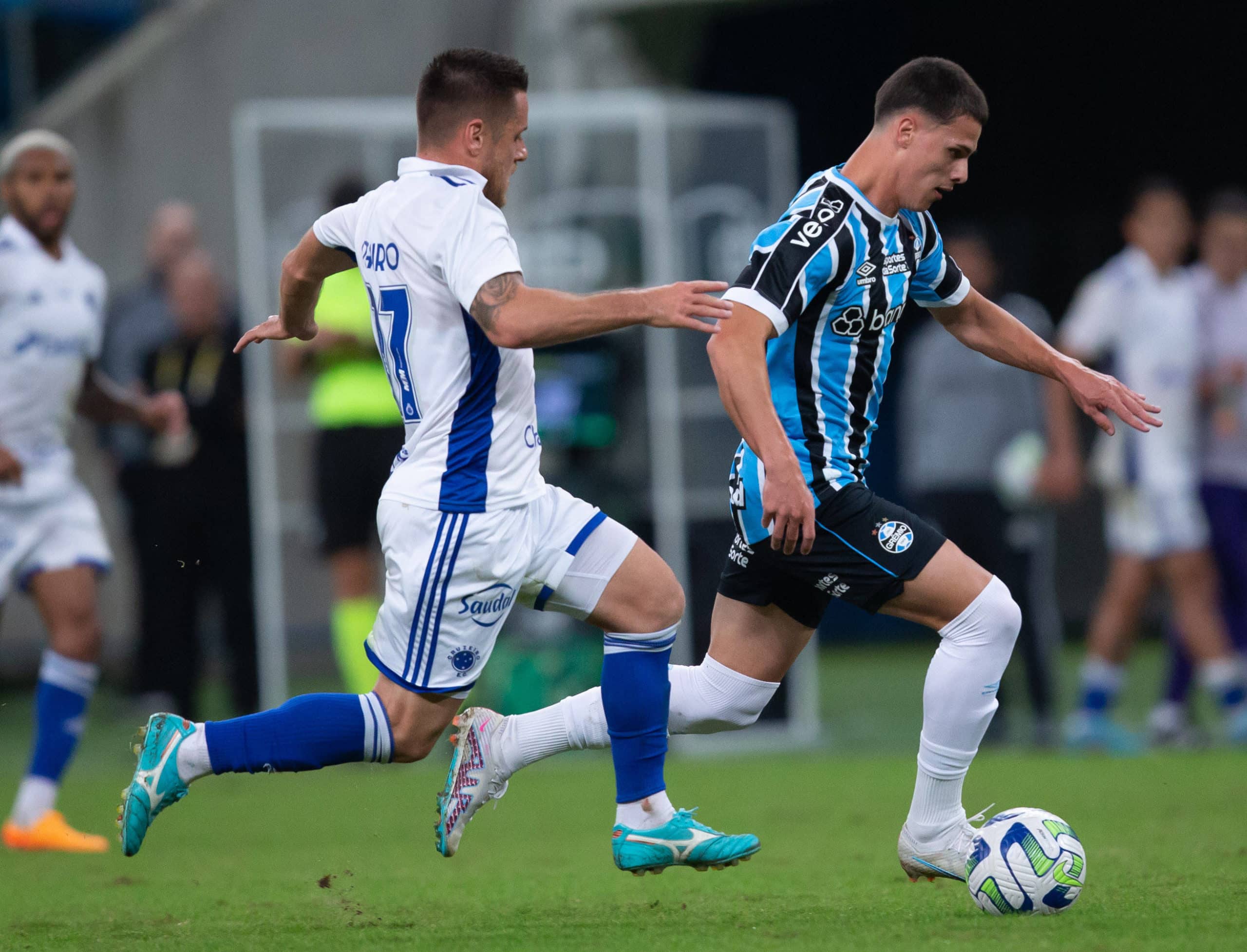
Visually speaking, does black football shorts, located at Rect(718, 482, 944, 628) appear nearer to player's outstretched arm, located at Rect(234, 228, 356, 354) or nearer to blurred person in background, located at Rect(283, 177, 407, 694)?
player's outstretched arm, located at Rect(234, 228, 356, 354)

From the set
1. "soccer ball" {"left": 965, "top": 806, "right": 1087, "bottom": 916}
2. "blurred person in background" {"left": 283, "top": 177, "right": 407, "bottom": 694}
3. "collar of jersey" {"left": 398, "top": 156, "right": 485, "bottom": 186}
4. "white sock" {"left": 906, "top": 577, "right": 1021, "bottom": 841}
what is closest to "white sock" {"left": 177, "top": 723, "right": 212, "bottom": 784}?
"collar of jersey" {"left": 398, "top": 156, "right": 485, "bottom": 186}

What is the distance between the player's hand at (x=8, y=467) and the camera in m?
7.13

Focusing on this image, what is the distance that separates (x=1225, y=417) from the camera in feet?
32.6

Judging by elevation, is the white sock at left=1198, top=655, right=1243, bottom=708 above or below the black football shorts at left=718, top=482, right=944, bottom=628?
below

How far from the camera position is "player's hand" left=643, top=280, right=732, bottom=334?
448cm

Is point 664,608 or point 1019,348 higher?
point 1019,348

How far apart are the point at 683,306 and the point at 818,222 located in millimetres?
839

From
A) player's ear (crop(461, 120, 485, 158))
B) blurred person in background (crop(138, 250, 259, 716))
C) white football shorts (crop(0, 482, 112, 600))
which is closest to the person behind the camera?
player's ear (crop(461, 120, 485, 158))

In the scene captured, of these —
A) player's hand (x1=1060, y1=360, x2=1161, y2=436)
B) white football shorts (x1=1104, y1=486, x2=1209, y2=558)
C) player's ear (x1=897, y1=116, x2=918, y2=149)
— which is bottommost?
white football shorts (x1=1104, y1=486, x2=1209, y2=558)

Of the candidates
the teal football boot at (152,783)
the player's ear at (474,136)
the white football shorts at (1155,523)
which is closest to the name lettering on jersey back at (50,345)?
the teal football boot at (152,783)

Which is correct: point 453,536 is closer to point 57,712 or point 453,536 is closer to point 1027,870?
point 1027,870

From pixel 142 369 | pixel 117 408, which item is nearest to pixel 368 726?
pixel 117 408

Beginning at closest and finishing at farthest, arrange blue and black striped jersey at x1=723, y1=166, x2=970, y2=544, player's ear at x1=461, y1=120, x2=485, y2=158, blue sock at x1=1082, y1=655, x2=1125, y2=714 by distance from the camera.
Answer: player's ear at x1=461, y1=120, x2=485, y2=158
blue and black striped jersey at x1=723, y1=166, x2=970, y2=544
blue sock at x1=1082, y1=655, x2=1125, y2=714

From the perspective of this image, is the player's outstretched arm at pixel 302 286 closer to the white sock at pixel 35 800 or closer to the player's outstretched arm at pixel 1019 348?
the player's outstretched arm at pixel 1019 348
